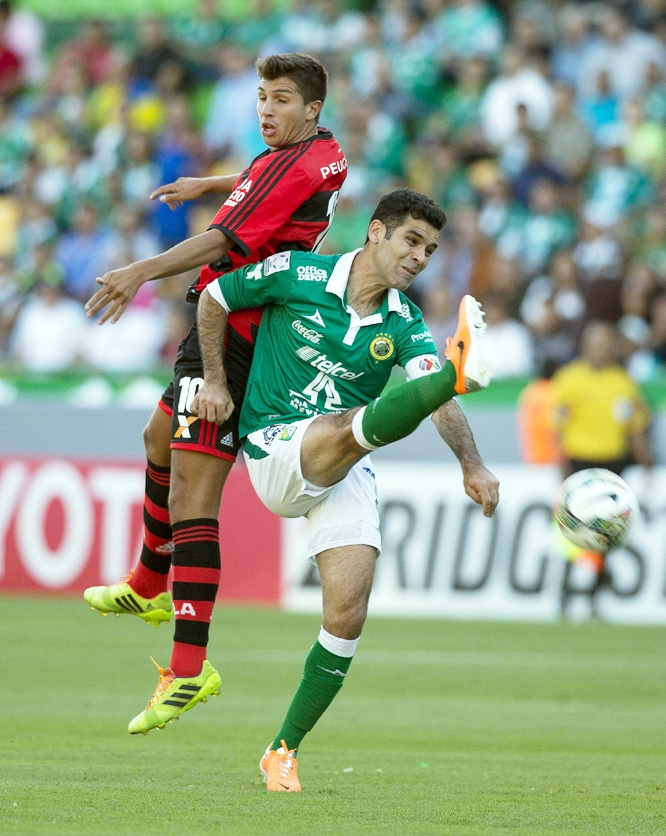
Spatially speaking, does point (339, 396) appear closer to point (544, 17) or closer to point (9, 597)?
point (9, 597)

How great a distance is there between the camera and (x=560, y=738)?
7.52 m

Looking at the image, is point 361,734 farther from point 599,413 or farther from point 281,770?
point 599,413

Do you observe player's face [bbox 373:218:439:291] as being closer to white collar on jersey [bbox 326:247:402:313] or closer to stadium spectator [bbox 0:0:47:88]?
white collar on jersey [bbox 326:247:402:313]

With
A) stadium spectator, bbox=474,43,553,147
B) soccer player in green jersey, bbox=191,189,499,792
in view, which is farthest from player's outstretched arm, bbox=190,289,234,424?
stadium spectator, bbox=474,43,553,147

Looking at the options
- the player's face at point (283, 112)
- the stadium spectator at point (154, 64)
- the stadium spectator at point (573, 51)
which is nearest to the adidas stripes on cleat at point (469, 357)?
the player's face at point (283, 112)

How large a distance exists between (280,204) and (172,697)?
6.48 ft

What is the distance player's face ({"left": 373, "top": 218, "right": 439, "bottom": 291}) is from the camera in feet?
19.2

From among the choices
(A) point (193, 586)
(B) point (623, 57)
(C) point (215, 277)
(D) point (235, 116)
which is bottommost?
(A) point (193, 586)

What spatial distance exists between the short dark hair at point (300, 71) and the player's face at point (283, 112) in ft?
0.07

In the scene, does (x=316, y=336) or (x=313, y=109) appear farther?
(x=313, y=109)

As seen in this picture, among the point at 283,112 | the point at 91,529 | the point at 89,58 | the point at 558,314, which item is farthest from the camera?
the point at 89,58

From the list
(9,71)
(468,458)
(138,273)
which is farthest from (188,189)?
(9,71)

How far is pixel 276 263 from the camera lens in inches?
235

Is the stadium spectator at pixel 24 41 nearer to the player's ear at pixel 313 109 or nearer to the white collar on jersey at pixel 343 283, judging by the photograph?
the player's ear at pixel 313 109
